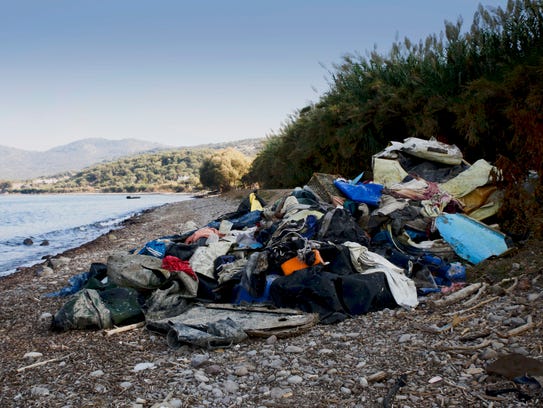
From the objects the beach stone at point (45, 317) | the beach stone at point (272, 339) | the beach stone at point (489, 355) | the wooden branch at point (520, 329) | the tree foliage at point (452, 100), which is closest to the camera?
the beach stone at point (489, 355)

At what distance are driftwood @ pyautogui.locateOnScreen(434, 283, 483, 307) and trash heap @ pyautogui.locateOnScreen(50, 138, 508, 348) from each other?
0.91 feet

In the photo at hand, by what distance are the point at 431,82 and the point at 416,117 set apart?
2.86ft

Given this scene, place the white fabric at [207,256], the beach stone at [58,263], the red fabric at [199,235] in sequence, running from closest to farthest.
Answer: the white fabric at [207,256] → the red fabric at [199,235] → the beach stone at [58,263]

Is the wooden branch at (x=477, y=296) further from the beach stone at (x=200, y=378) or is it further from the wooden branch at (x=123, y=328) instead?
the wooden branch at (x=123, y=328)

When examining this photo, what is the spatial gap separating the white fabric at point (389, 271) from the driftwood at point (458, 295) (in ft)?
0.89

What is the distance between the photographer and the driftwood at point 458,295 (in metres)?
4.20

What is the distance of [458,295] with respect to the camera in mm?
4250

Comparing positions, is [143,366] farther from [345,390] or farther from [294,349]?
[345,390]

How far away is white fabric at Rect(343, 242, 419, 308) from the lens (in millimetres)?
4496

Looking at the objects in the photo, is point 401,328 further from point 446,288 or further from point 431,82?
point 431,82

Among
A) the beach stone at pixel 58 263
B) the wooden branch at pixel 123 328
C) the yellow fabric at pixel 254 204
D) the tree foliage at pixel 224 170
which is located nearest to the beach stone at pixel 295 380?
the wooden branch at pixel 123 328

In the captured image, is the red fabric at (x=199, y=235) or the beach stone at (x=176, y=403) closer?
the beach stone at (x=176, y=403)

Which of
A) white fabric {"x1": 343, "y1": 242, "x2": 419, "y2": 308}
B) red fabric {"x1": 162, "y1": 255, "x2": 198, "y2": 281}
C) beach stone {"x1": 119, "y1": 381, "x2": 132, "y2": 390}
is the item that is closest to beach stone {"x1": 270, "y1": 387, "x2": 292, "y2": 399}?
beach stone {"x1": 119, "y1": 381, "x2": 132, "y2": 390}

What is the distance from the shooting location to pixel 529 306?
3637 mm
